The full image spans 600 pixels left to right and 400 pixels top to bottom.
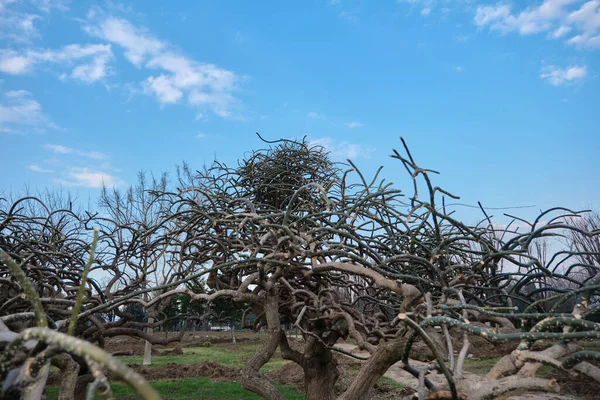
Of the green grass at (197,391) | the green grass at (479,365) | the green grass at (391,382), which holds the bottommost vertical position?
the green grass at (197,391)

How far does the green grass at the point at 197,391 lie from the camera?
7.60 m

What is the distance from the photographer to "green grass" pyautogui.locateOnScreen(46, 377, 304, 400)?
7598 millimetres

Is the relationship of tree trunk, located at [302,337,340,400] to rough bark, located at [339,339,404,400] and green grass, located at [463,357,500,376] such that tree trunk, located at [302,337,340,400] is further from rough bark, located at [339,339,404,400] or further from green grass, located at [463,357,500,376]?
green grass, located at [463,357,500,376]

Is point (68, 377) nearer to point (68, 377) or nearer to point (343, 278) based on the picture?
point (68, 377)

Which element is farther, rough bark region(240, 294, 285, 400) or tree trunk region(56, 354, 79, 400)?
rough bark region(240, 294, 285, 400)

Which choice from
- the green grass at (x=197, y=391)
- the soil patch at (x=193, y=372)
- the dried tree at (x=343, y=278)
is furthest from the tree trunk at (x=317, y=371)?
the soil patch at (x=193, y=372)

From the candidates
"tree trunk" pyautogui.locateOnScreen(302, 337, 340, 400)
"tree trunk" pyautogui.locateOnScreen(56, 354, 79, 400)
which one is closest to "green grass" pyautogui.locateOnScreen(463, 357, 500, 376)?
"tree trunk" pyautogui.locateOnScreen(302, 337, 340, 400)

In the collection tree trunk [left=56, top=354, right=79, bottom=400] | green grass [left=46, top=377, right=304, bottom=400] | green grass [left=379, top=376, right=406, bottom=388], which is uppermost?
tree trunk [left=56, top=354, right=79, bottom=400]

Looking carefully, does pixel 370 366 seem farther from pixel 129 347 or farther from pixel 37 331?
pixel 129 347

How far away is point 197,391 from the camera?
8.30m

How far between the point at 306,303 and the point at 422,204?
11.6 ft

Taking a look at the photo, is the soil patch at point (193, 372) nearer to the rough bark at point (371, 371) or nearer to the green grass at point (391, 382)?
the green grass at point (391, 382)

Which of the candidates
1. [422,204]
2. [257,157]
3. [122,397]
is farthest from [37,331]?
[122,397]

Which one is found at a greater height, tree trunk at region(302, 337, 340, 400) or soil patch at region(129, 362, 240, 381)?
tree trunk at region(302, 337, 340, 400)
